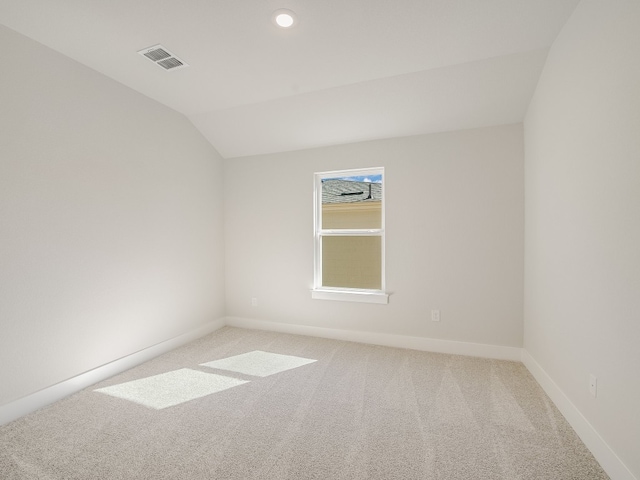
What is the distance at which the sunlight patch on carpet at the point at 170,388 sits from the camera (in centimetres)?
216

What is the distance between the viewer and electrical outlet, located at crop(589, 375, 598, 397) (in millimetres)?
1570

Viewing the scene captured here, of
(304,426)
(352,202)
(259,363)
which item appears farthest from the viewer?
(352,202)

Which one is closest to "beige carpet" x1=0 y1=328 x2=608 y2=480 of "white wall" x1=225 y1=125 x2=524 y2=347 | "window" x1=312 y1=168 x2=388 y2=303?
"white wall" x1=225 y1=125 x2=524 y2=347

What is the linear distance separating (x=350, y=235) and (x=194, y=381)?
2.22 metres

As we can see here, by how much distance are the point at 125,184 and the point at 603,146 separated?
3.54 meters

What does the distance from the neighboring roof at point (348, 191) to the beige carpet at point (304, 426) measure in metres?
1.85

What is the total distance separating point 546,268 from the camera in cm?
223

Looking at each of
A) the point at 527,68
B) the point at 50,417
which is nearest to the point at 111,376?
the point at 50,417

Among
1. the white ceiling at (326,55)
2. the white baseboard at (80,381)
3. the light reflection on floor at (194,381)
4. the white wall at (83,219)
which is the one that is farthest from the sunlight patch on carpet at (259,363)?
the white ceiling at (326,55)

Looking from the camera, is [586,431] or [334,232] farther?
[334,232]

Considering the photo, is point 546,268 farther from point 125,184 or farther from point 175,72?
point 125,184

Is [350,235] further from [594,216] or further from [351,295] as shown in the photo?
[594,216]

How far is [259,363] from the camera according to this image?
2.79m

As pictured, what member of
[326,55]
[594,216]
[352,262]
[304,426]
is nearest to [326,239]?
[352,262]
